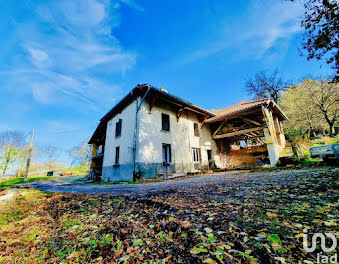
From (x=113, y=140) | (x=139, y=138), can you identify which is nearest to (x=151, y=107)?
(x=139, y=138)

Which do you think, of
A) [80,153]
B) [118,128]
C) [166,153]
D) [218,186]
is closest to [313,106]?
[166,153]

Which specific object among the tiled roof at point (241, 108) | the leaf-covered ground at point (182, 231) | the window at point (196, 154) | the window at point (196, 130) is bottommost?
the leaf-covered ground at point (182, 231)

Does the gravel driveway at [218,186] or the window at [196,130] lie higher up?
the window at [196,130]

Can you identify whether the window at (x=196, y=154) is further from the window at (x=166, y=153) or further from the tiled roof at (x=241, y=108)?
the tiled roof at (x=241, y=108)

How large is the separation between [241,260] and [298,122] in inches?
859

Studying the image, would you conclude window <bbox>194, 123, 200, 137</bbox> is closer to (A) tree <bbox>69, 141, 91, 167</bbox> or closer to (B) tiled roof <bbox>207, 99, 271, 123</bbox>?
(B) tiled roof <bbox>207, 99, 271, 123</bbox>

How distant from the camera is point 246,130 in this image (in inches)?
464

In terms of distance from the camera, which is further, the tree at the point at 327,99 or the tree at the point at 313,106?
the tree at the point at 313,106

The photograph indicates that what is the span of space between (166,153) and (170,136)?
1.42 m

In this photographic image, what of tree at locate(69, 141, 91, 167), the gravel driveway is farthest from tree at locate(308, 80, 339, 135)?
tree at locate(69, 141, 91, 167)

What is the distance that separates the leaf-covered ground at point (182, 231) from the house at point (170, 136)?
22.3 feet

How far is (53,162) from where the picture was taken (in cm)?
3547

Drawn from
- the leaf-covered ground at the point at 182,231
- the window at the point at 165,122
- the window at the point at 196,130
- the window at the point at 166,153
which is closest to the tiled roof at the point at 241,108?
the window at the point at 196,130

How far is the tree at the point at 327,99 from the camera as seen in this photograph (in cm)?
1520
